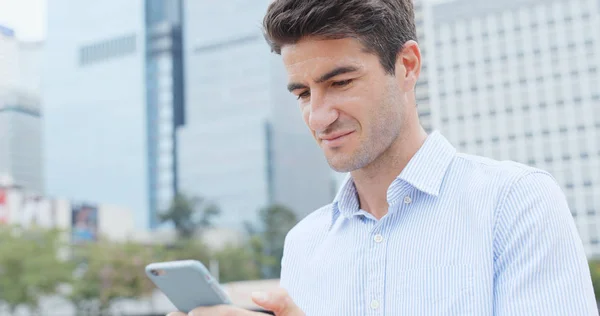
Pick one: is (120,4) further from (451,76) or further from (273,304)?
(273,304)

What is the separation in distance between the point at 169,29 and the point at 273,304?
46.1 m

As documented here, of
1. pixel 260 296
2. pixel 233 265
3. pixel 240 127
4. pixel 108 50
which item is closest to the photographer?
pixel 260 296

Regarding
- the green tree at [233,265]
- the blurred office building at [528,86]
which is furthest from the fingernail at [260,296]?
the blurred office building at [528,86]

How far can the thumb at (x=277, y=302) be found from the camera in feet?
2.06

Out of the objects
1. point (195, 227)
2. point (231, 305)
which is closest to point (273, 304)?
point (231, 305)

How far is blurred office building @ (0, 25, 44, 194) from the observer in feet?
18.2

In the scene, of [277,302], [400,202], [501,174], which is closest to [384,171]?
[400,202]

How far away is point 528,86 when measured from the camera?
3856 centimetres

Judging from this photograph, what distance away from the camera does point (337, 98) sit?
2.62ft

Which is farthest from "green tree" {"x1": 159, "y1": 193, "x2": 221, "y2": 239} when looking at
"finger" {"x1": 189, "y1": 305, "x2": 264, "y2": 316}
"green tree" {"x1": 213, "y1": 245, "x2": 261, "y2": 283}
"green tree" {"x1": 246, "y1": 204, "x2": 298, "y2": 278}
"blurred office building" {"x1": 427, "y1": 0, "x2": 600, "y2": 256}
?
"finger" {"x1": 189, "y1": 305, "x2": 264, "y2": 316}

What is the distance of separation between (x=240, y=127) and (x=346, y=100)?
39.3 m

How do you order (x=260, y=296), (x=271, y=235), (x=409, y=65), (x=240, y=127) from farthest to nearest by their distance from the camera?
(x=240, y=127) < (x=271, y=235) < (x=409, y=65) < (x=260, y=296)

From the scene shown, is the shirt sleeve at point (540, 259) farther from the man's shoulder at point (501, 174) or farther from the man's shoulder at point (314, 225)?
the man's shoulder at point (314, 225)

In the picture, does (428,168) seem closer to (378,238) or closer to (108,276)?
(378,238)
